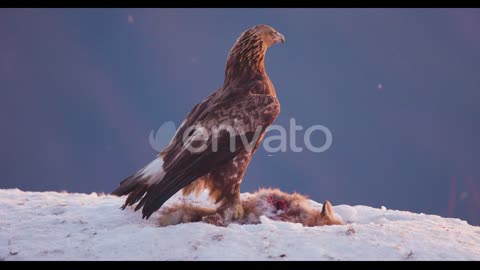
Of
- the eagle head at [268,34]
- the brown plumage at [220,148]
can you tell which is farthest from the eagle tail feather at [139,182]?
the eagle head at [268,34]

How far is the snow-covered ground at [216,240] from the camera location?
5730mm

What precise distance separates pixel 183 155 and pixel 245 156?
1.00 metres

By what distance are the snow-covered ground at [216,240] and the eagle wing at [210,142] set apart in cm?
55

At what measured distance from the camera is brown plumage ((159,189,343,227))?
743 cm

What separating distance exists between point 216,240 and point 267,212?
6.70 feet

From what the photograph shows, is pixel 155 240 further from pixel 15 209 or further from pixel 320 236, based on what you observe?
pixel 15 209

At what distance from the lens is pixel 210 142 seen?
719 centimetres

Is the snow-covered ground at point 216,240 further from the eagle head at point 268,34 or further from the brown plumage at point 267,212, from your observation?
the eagle head at point 268,34

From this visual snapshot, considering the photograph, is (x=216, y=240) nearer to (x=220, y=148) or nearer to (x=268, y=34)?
(x=220, y=148)

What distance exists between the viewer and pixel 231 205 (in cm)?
761

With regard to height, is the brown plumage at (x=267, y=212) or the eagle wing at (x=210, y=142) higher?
the eagle wing at (x=210, y=142)

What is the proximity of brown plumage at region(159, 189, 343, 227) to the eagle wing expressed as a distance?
25.7 inches

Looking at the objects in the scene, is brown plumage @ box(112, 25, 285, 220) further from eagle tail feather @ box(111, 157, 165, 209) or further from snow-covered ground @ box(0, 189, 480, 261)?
snow-covered ground @ box(0, 189, 480, 261)

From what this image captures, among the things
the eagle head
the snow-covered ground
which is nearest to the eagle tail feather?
the snow-covered ground
